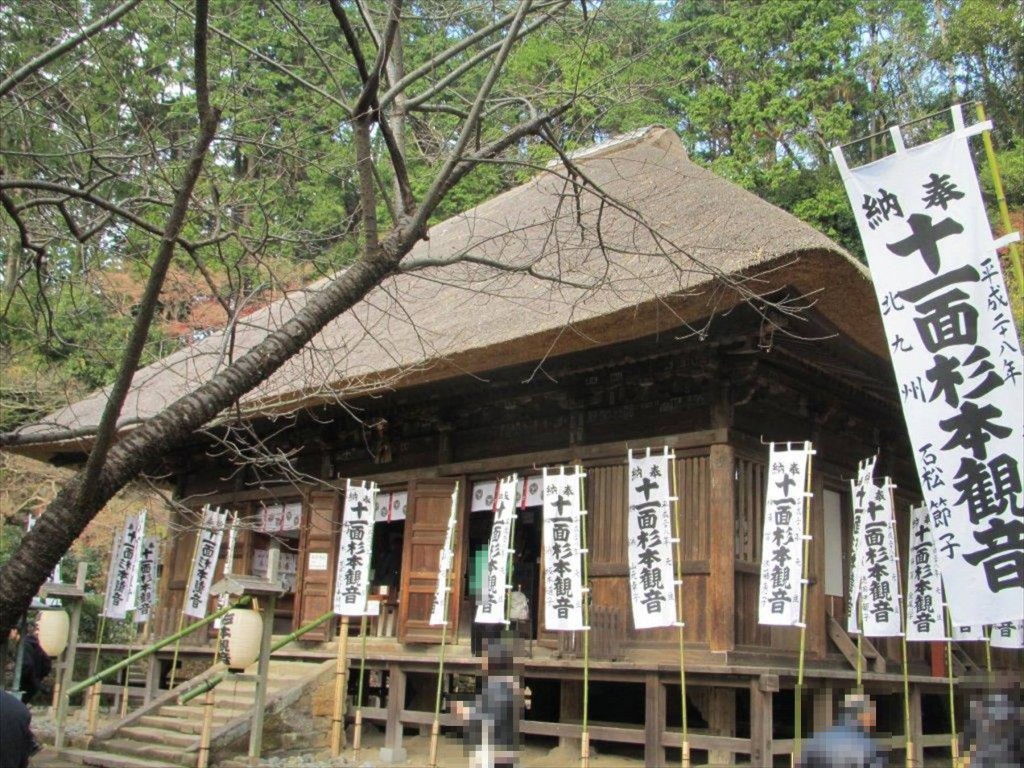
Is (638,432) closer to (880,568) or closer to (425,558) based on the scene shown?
(880,568)

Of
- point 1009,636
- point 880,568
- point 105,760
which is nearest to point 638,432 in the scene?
point 880,568

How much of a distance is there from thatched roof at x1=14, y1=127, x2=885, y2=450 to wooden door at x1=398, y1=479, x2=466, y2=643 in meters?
1.37

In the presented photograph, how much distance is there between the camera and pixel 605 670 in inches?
316

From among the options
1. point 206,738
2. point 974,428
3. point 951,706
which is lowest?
point 206,738

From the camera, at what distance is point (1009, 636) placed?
5211mm

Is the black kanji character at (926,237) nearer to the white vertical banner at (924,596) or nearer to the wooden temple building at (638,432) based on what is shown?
the wooden temple building at (638,432)

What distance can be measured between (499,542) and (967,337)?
15.3 ft

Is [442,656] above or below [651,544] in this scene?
below

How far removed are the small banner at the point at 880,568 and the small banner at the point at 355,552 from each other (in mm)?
4512

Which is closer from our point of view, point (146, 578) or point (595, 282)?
point (595, 282)

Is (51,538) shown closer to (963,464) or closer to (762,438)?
(963,464)

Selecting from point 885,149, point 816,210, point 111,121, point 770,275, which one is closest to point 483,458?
point 770,275

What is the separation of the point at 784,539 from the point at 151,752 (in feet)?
18.8

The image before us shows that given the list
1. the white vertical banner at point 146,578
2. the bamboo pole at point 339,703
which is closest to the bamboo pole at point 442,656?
the bamboo pole at point 339,703
